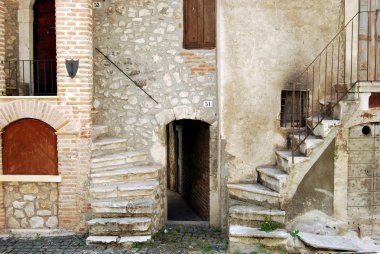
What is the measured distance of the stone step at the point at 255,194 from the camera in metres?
7.01

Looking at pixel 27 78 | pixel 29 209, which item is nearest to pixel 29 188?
pixel 29 209

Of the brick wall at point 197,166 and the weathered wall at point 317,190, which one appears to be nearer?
the weathered wall at point 317,190

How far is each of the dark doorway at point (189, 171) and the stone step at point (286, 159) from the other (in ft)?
5.40

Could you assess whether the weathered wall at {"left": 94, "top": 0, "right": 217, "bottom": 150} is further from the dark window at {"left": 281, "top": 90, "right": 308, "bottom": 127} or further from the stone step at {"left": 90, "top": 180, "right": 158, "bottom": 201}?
the dark window at {"left": 281, "top": 90, "right": 308, "bottom": 127}

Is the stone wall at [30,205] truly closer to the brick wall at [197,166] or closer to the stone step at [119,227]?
the stone step at [119,227]

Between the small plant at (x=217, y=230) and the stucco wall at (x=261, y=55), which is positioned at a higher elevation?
the stucco wall at (x=261, y=55)

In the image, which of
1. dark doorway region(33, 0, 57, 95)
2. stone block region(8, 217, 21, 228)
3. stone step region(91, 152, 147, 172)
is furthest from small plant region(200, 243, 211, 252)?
dark doorway region(33, 0, 57, 95)

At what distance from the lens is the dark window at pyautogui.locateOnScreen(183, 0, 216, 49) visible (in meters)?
8.23

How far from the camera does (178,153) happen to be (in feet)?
42.4

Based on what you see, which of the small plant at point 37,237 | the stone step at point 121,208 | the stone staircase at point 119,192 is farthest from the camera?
the small plant at point 37,237

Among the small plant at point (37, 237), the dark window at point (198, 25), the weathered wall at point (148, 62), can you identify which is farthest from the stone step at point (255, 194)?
the small plant at point (37, 237)

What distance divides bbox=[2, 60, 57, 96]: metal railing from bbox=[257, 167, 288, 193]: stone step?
16.4 ft

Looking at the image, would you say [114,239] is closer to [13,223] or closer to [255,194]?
[13,223]

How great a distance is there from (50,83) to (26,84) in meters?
0.56
